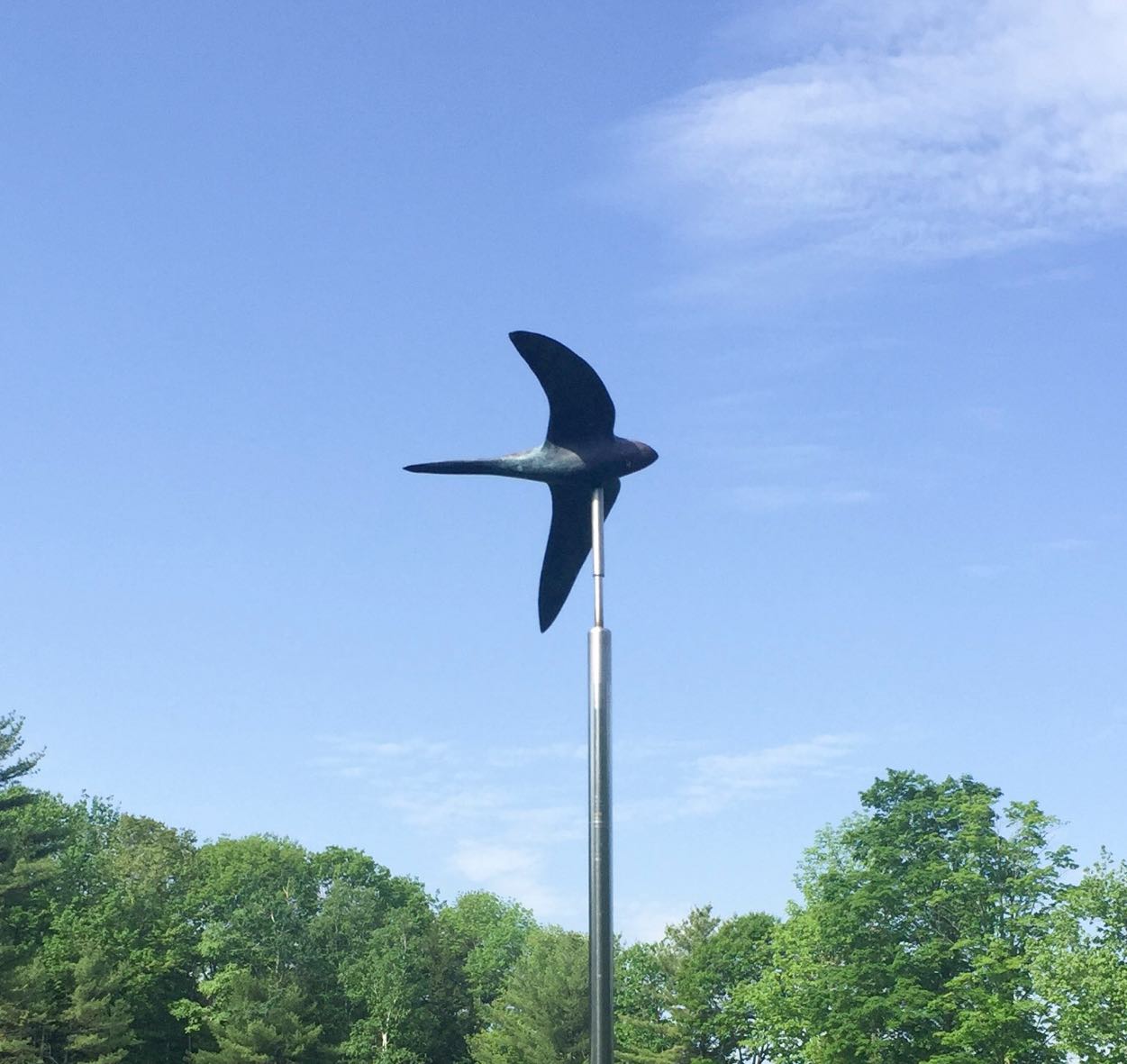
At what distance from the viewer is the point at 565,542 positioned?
14.2 meters

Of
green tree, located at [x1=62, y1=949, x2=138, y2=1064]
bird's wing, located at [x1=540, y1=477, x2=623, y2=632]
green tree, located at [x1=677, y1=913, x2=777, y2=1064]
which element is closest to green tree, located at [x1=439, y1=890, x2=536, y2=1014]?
green tree, located at [x1=677, y1=913, x2=777, y2=1064]

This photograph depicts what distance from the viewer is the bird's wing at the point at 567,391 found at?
13359mm

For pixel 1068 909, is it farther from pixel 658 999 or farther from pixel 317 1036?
pixel 317 1036

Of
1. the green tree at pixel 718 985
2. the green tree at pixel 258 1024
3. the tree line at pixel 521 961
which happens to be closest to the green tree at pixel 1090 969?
the tree line at pixel 521 961

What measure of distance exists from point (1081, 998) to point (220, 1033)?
27.6 meters

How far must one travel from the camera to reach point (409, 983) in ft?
171

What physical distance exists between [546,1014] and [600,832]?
3969 centimetres

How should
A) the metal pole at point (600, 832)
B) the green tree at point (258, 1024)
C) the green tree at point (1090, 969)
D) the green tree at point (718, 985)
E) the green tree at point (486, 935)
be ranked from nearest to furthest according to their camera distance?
the metal pole at point (600, 832) → the green tree at point (1090, 969) → the green tree at point (258, 1024) → the green tree at point (718, 985) → the green tree at point (486, 935)

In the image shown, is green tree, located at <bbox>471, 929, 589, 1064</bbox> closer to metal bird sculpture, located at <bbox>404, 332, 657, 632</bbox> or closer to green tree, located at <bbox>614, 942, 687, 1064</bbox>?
green tree, located at <bbox>614, 942, 687, 1064</bbox>

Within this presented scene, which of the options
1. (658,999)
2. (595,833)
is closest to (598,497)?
(595,833)

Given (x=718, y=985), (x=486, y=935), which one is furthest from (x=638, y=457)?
(x=486, y=935)

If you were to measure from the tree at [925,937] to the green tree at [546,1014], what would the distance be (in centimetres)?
1348

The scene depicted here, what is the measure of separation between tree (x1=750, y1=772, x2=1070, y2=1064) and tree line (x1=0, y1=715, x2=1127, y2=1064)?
0.06 meters

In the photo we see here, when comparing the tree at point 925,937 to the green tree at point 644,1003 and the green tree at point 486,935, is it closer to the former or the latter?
the green tree at point 644,1003
